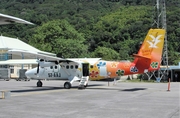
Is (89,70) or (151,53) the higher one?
(151,53)

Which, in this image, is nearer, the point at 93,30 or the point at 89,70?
the point at 89,70

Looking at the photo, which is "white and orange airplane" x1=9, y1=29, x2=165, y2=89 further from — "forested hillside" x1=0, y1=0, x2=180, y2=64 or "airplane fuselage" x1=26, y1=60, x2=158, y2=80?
"forested hillside" x1=0, y1=0, x2=180, y2=64

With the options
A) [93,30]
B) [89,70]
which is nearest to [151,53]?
[89,70]

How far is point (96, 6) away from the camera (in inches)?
5871

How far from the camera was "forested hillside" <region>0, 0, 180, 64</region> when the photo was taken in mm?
79500

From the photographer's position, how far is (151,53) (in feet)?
87.1

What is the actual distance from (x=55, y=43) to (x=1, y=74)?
85.8ft

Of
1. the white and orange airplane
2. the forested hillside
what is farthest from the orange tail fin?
the forested hillside

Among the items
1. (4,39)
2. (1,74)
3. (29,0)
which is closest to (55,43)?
(4,39)

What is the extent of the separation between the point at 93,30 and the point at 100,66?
267 feet

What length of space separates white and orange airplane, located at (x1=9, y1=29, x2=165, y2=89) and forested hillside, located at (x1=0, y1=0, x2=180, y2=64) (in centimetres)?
4371

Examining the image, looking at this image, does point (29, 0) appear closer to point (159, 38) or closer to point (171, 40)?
point (171, 40)

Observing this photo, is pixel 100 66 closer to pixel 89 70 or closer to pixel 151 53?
pixel 89 70

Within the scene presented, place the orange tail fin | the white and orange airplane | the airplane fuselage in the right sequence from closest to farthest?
the orange tail fin → the white and orange airplane → the airplane fuselage
